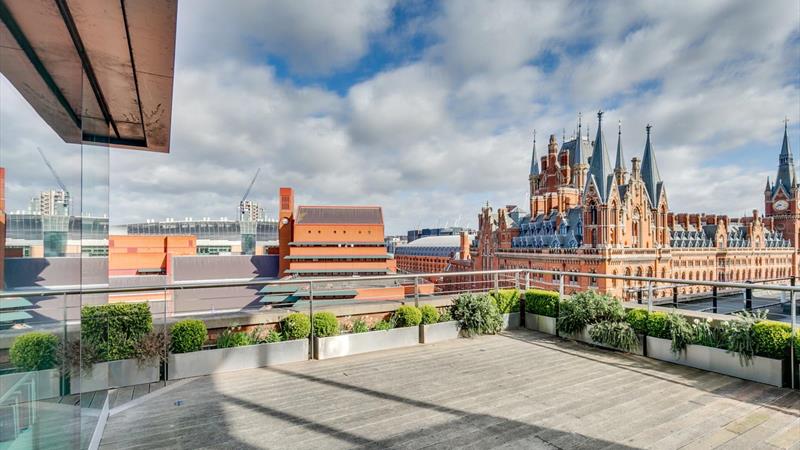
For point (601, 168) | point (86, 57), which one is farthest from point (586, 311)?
point (601, 168)

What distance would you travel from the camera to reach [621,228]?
42781mm

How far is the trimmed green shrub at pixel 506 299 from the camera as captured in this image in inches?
266

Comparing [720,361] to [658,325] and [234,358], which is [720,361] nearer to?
[658,325]

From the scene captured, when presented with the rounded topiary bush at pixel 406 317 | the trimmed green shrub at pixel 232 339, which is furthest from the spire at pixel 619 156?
the trimmed green shrub at pixel 232 339

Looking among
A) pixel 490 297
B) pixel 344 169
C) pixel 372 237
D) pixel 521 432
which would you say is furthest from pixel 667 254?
pixel 521 432

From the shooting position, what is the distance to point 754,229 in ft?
201

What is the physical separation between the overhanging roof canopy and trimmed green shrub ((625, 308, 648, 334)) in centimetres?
632

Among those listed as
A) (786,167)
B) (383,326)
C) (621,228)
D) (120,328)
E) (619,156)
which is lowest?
(383,326)

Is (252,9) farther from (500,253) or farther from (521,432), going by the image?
(500,253)

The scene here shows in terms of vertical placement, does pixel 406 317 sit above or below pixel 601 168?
below

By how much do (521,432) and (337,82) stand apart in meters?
20.8

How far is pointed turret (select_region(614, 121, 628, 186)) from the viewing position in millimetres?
47219

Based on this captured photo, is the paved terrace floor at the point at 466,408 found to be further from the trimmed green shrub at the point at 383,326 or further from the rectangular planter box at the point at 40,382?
the rectangular planter box at the point at 40,382

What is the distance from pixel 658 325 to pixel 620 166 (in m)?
51.2
